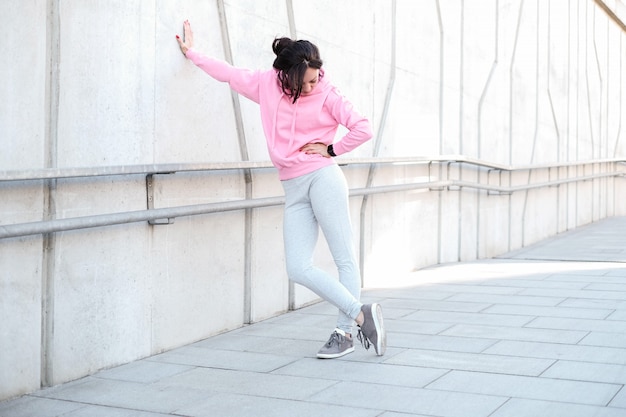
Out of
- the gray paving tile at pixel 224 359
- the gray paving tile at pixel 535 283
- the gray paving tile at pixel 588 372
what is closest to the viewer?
the gray paving tile at pixel 588 372

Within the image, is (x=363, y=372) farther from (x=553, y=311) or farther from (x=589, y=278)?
(x=589, y=278)

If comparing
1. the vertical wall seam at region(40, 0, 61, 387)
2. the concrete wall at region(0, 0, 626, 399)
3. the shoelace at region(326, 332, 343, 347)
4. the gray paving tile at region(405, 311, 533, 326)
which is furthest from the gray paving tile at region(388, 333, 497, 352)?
the vertical wall seam at region(40, 0, 61, 387)

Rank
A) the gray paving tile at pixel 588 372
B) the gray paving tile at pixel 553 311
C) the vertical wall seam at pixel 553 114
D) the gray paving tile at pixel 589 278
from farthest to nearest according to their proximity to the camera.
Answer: the vertical wall seam at pixel 553 114 < the gray paving tile at pixel 589 278 < the gray paving tile at pixel 553 311 < the gray paving tile at pixel 588 372

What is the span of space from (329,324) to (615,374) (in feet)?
6.59

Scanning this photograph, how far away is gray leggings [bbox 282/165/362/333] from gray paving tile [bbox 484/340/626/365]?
32.5 inches

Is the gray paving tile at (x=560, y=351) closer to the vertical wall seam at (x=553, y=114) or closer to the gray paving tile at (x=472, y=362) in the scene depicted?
the gray paving tile at (x=472, y=362)

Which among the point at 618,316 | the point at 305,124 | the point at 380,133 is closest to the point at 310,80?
the point at 305,124

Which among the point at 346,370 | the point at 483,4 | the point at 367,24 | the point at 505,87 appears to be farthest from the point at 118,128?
the point at 505,87

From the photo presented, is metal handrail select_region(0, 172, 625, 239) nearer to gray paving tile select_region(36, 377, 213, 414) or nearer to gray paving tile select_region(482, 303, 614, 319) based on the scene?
gray paving tile select_region(36, 377, 213, 414)

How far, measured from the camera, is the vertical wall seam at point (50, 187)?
160 inches

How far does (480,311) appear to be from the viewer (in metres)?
6.18

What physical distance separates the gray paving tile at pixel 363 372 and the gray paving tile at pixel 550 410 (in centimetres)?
53

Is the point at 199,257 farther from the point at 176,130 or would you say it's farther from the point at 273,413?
the point at 273,413

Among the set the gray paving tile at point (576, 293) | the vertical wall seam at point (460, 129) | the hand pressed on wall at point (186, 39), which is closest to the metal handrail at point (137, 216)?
the hand pressed on wall at point (186, 39)
